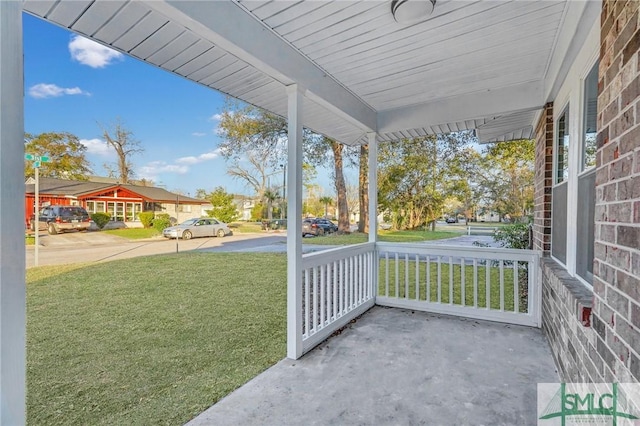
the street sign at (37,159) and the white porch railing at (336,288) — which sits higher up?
the street sign at (37,159)

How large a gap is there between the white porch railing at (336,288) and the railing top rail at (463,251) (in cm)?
31

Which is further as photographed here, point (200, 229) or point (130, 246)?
point (200, 229)

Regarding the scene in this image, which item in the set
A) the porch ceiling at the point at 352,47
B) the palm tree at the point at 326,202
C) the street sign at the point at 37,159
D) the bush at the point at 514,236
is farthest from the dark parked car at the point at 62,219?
the bush at the point at 514,236

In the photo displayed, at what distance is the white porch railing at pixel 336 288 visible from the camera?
9.50ft

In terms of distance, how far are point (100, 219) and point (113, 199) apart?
44 centimetres

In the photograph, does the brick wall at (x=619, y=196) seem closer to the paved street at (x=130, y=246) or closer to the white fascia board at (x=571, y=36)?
the white fascia board at (x=571, y=36)

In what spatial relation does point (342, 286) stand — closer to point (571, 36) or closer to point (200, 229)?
point (571, 36)

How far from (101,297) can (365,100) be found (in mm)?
5053

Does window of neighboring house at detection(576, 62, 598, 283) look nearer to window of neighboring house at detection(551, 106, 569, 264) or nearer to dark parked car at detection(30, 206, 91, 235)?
window of neighboring house at detection(551, 106, 569, 264)

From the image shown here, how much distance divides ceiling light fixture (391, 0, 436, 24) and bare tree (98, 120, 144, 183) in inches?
174

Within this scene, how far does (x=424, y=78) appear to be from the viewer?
9.68 feet

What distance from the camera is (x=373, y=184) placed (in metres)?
4.17

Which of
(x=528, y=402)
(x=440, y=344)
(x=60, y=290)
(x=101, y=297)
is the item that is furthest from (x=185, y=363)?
(x=60, y=290)

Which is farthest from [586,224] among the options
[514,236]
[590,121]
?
[514,236]
